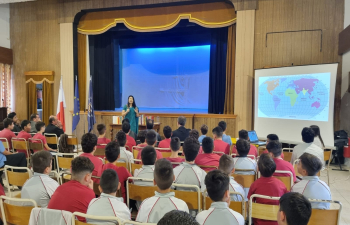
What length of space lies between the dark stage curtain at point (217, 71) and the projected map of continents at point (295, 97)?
73.5 inches

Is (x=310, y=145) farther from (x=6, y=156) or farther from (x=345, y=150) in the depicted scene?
(x=6, y=156)

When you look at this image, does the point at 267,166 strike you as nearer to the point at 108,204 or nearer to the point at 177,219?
the point at 108,204

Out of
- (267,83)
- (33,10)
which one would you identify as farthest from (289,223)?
(33,10)

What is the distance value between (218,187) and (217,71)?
7068 millimetres

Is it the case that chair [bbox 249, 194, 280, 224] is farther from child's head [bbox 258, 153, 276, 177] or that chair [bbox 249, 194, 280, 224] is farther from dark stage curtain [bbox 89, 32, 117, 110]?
dark stage curtain [bbox 89, 32, 117, 110]

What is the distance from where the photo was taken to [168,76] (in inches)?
387

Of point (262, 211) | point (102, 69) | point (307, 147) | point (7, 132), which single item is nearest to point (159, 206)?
point (262, 211)

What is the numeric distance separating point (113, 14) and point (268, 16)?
4605 mm

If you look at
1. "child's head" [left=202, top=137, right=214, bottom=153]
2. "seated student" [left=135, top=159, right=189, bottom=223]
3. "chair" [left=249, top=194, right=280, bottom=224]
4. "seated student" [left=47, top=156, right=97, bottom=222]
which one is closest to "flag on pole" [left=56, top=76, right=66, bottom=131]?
"child's head" [left=202, top=137, right=214, bottom=153]

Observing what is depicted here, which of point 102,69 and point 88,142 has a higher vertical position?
point 102,69

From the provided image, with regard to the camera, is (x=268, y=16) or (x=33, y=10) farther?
(x=33, y=10)

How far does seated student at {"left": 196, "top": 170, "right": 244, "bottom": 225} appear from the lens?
1.67 m

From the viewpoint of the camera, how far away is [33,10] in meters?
9.38

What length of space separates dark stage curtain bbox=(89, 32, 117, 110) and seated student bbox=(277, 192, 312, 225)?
8756 mm
